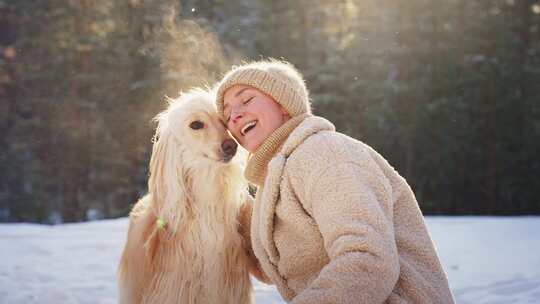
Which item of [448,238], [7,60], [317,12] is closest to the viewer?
[448,238]

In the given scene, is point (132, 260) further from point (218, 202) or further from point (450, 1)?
point (450, 1)

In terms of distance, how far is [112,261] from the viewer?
4949 mm

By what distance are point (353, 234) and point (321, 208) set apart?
152 mm

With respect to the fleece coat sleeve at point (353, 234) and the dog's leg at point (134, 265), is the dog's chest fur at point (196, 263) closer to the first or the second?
the dog's leg at point (134, 265)

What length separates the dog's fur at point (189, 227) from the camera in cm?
266

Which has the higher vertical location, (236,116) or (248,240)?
(236,116)

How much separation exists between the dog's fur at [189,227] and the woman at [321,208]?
0.87 ft

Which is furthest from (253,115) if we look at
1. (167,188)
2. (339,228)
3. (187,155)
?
(339,228)

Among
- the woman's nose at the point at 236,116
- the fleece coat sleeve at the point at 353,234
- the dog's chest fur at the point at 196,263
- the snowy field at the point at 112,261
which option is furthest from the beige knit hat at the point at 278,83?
the snowy field at the point at 112,261

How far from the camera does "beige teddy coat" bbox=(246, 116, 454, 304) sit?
1.64 meters

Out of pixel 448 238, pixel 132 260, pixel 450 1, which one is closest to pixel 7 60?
pixel 450 1

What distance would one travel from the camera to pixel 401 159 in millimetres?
13734

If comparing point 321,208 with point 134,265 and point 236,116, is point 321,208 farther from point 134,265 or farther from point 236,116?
point 134,265

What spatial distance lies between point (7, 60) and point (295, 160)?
43.6 feet
